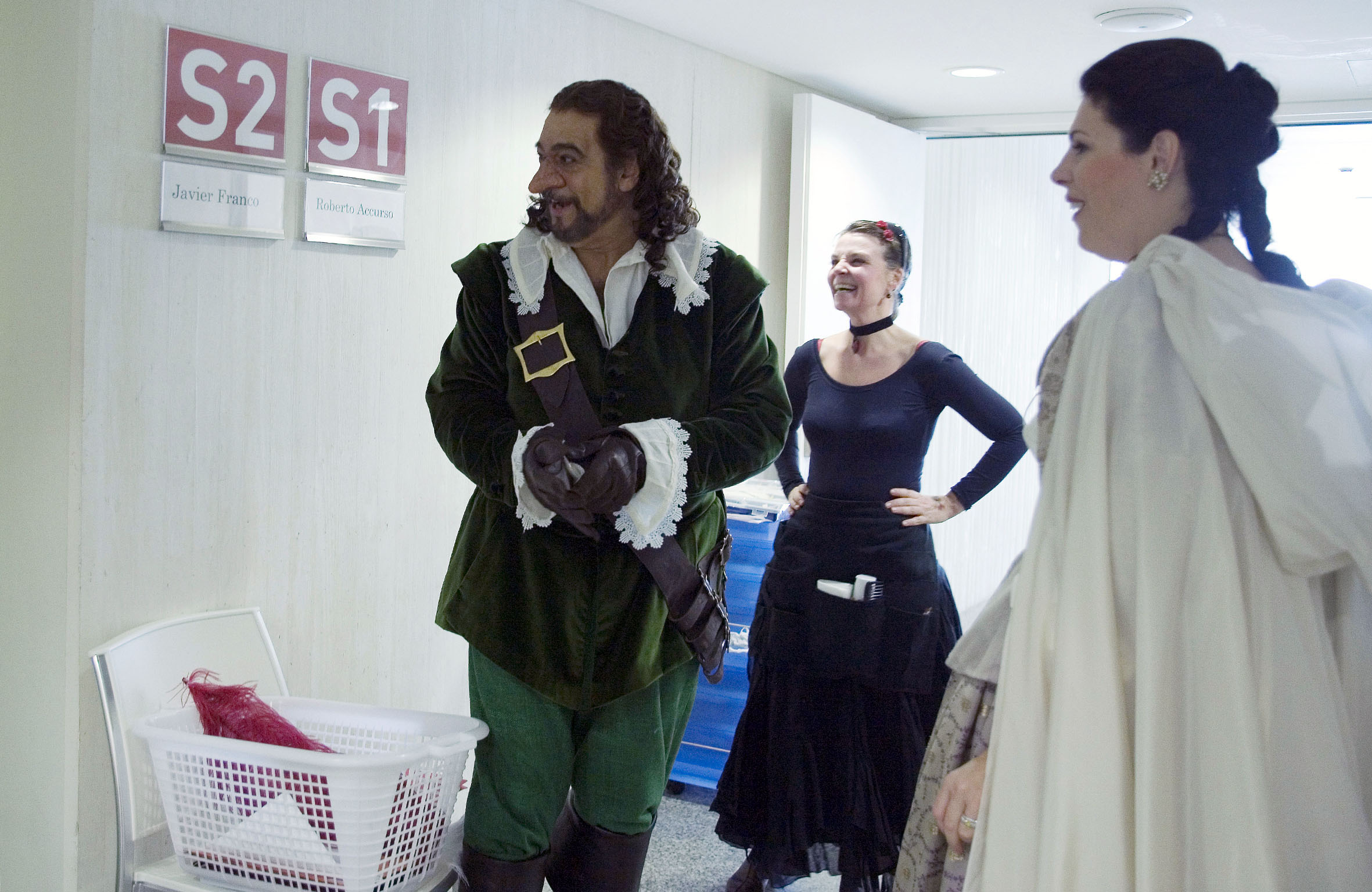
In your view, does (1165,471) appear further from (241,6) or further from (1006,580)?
(241,6)

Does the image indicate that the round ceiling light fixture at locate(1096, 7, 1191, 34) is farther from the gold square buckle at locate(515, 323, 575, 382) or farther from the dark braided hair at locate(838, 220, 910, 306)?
the gold square buckle at locate(515, 323, 575, 382)

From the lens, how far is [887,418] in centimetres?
255

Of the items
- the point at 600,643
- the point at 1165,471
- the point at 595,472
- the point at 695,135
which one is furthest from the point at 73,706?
the point at 695,135

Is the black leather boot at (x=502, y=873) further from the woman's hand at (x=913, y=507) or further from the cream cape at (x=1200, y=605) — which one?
the woman's hand at (x=913, y=507)

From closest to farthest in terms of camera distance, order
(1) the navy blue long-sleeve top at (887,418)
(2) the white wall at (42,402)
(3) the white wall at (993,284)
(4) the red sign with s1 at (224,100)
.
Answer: (2) the white wall at (42,402) < (4) the red sign with s1 at (224,100) < (1) the navy blue long-sleeve top at (887,418) < (3) the white wall at (993,284)

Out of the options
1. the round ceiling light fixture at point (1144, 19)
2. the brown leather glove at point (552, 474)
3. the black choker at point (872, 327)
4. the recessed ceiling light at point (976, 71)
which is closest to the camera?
the brown leather glove at point (552, 474)

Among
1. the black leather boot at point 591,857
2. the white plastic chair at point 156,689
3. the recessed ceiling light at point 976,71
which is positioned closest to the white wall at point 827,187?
the recessed ceiling light at point 976,71

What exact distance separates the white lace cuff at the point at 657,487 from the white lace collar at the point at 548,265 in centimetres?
21

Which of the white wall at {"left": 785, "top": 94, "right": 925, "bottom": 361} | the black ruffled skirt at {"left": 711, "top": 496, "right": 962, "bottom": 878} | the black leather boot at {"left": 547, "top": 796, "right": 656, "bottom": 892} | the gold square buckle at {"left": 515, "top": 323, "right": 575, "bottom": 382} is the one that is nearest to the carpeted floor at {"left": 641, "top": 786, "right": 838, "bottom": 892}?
the black ruffled skirt at {"left": 711, "top": 496, "right": 962, "bottom": 878}

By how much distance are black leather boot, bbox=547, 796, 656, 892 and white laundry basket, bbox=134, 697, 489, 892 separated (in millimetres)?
180

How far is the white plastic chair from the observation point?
182 cm

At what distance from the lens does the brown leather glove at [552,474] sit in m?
1.50

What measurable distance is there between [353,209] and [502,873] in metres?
1.53

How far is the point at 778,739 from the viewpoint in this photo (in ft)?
8.20
